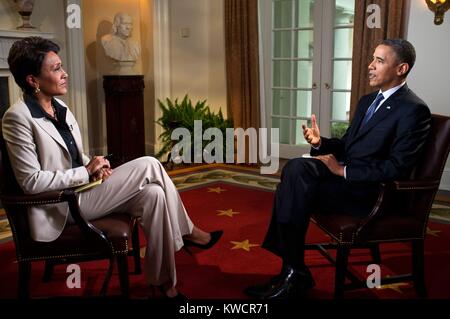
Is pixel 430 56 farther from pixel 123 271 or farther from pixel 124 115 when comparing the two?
pixel 123 271

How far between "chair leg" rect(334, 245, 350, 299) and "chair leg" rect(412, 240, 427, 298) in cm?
32

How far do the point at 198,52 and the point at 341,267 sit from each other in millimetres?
3955

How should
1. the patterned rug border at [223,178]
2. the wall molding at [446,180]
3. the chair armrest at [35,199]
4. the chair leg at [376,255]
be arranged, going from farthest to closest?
the patterned rug border at [223,178]
the wall molding at [446,180]
the chair leg at [376,255]
the chair armrest at [35,199]

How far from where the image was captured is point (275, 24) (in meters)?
4.86

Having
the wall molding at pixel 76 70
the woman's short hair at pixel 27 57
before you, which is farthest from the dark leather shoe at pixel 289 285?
the wall molding at pixel 76 70

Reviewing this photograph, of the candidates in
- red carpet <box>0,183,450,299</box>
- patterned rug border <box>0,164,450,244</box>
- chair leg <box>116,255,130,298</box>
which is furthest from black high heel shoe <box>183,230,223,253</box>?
patterned rug border <box>0,164,450,244</box>

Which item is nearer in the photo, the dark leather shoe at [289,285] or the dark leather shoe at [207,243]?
the dark leather shoe at [289,285]

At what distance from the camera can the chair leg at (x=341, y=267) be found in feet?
6.04

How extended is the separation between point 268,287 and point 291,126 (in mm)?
3161

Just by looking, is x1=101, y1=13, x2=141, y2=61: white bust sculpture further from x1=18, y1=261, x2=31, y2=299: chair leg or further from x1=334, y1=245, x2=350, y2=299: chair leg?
x1=334, y1=245, x2=350, y2=299: chair leg

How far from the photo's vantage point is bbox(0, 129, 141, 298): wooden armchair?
5.51 feet

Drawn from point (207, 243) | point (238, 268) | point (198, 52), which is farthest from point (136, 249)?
point (198, 52)

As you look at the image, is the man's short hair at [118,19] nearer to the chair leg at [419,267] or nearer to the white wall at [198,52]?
the white wall at [198,52]
